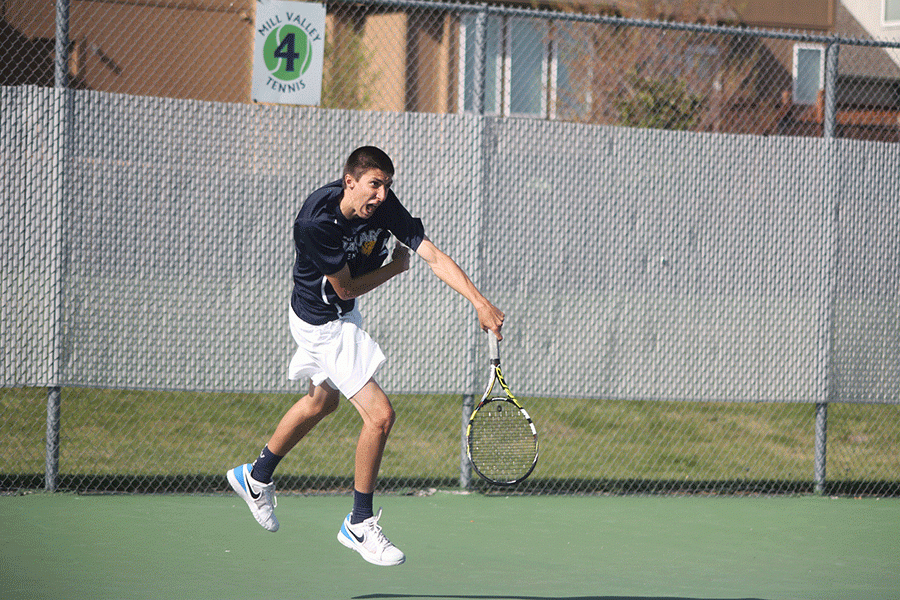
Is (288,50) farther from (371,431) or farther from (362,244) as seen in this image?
(371,431)

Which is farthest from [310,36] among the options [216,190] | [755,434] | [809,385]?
[755,434]

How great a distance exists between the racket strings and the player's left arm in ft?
1.55

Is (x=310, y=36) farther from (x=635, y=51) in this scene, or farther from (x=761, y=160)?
(x=635, y=51)

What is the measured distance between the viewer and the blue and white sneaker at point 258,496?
536 cm

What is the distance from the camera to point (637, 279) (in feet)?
24.4

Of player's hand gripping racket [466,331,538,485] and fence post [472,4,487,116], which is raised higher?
fence post [472,4,487,116]

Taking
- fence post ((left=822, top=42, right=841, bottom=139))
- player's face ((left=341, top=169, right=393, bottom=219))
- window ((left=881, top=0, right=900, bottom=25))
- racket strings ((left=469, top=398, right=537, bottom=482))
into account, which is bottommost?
racket strings ((left=469, top=398, right=537, bottom=482))

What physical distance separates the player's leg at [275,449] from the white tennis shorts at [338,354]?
3.1 inches

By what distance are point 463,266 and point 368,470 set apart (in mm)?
2369

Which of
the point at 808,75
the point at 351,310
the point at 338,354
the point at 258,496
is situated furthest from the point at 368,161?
the point at 808,75

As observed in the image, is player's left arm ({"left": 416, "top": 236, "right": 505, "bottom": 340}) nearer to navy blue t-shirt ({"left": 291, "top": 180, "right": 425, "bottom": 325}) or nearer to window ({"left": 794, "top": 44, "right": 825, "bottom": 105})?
navy blue t-shirt ({"left": 291, "top": 180, "right": 425, "bottom": 325})

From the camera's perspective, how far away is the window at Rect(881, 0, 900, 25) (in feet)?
66.2

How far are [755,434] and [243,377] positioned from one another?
16.7ft

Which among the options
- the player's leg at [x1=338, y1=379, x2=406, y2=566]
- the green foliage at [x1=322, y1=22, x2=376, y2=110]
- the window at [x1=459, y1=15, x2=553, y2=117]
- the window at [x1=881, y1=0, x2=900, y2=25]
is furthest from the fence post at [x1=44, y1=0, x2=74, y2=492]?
the window at [x1=881, y1=0, x2=900, y2=25]
